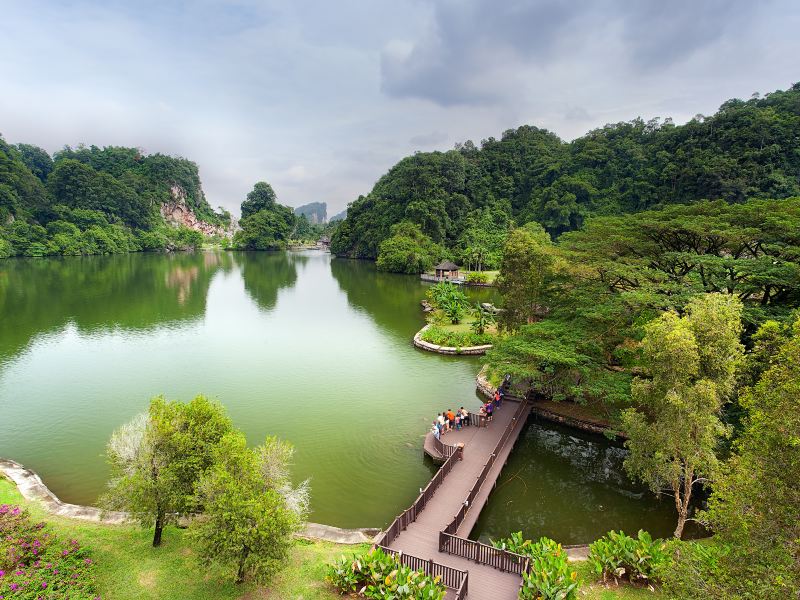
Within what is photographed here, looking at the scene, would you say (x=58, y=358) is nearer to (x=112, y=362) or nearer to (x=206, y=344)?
(x=112, y=362)

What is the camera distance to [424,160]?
8112cm

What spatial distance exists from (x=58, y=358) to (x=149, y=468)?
71.6 feet

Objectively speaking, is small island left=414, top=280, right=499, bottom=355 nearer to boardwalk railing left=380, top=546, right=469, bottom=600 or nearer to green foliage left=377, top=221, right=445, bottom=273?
boardwalk railing left=380, top=546, right=469, bottom=600

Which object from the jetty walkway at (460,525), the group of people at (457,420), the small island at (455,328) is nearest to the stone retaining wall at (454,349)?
the small island at (455,328)

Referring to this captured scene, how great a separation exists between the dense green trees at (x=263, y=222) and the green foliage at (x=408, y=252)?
164 feet

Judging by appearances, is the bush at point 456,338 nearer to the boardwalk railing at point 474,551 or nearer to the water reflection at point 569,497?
the water reflection at point 569,497

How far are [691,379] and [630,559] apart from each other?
14.2 ft

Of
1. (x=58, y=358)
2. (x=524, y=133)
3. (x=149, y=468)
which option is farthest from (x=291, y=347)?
(x=524, y=133)

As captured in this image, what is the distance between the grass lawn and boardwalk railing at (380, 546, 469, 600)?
1600mm

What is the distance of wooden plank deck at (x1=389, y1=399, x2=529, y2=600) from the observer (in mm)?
9250

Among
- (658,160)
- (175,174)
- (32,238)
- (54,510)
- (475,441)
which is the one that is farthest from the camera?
(175,174)

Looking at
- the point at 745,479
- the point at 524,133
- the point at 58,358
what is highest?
the point at 524,133

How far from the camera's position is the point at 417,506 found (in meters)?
11.4

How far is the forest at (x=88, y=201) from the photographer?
79188 mm
